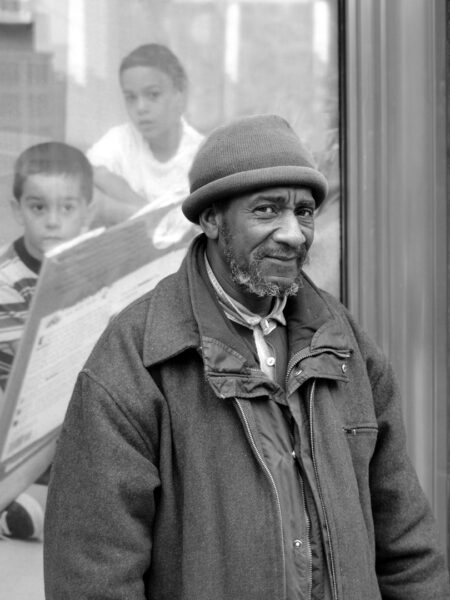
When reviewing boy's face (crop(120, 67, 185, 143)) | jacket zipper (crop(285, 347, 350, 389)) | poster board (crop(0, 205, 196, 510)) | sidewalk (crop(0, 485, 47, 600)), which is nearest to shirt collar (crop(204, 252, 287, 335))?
jacket zipper (crop(285, 347, 350, 389))

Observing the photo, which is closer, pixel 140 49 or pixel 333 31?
pixel 140 49

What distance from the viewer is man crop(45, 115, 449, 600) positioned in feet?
5.69

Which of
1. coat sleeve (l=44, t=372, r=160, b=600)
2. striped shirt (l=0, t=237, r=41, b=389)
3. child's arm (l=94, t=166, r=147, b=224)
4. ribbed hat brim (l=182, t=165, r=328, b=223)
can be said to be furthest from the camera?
child's arm (l=94, t=166, r=147, b=224)

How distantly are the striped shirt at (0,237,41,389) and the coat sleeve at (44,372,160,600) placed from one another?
0.89 metres

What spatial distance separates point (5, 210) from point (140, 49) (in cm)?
69

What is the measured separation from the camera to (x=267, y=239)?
1935mm

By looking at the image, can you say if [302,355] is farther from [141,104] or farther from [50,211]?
[141,104]

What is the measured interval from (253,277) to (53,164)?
102cm

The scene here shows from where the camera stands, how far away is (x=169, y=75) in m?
2.83

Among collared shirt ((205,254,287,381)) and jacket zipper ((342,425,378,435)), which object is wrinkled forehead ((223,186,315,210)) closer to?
collared shirt ((205,254,287,381))

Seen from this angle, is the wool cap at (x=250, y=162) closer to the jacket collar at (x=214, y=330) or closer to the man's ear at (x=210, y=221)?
the man's ear at (x=210, y=221)

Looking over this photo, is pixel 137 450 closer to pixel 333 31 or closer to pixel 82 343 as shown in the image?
pixel 82 343

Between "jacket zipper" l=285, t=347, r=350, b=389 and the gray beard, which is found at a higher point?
the gray beard

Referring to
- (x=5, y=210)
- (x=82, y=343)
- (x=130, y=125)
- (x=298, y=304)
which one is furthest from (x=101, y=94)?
(x=298, y=304)
